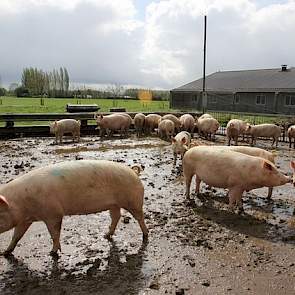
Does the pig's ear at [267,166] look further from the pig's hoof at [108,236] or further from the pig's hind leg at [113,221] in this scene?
the pig's hoof at [108,236]

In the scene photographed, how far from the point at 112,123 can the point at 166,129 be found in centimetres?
264

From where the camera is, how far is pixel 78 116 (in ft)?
64.1

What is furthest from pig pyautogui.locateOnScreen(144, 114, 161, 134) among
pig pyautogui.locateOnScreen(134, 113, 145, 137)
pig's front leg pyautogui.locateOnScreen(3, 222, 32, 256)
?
pig's front leg pyautogui.locateOnScreen(3, 222, 32, 256)

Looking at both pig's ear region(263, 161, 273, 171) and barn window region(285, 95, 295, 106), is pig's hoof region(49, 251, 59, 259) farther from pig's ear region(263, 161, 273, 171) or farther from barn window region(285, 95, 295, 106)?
barn window region(285, 95, 295, 106)

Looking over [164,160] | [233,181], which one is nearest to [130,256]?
[233,181]

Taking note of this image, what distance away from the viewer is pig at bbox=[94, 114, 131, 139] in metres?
18.0

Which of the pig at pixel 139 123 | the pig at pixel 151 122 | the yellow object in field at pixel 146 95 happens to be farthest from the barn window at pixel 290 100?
the yellow object in field at pixel 146 95

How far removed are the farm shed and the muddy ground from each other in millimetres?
25761

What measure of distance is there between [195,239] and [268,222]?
4.75ft

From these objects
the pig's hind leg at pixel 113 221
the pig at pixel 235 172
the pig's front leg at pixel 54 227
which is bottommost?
the pig's hind leg at pixel 113 221

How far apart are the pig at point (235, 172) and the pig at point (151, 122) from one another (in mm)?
12213

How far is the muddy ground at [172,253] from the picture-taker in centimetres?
427

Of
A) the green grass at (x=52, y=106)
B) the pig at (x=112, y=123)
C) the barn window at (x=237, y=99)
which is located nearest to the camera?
the pig at (x=112, y=123)

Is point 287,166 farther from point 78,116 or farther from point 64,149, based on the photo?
point 78,116
